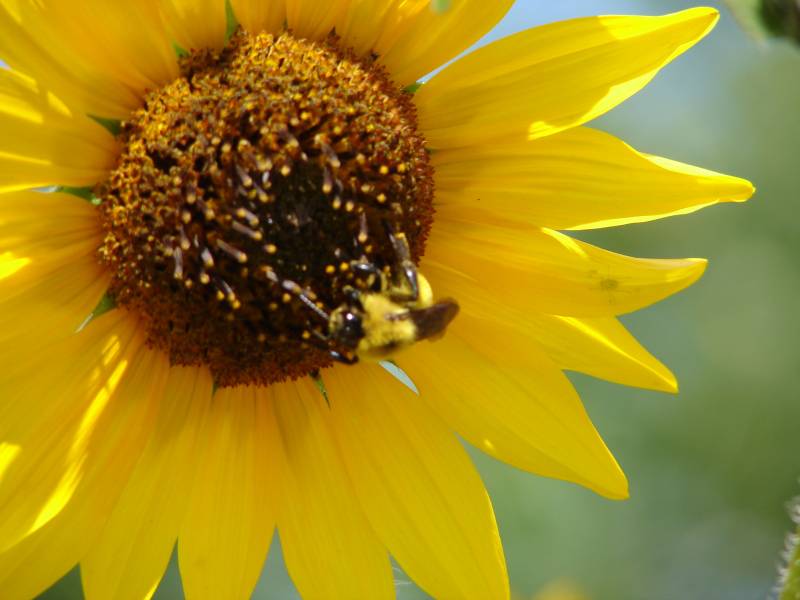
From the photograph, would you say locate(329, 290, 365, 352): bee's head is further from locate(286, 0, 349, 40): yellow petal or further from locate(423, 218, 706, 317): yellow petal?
locate(286, 0, 349, 40): yellow petal

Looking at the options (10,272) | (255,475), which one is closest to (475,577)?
(255,475)

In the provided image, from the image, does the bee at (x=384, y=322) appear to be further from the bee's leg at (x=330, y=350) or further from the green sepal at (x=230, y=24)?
the green sepal at (x=230, y=24)

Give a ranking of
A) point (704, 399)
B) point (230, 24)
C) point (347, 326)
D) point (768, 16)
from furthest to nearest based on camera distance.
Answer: point (704, 399), point (230, 24), point (347, 326), point (768, 16)

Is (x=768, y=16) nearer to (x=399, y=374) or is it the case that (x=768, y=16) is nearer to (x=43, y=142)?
(x=399, y=374)

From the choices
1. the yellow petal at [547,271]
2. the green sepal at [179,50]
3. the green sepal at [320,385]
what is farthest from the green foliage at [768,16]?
the green sepal at [320,385]

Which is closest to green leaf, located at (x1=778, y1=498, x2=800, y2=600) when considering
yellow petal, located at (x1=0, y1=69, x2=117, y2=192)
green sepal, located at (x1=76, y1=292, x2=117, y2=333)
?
green sepal, located at (x1=76, y1=292, x2=117, y2=333)

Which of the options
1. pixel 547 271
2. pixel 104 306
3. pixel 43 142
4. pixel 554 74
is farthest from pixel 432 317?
pixel 43 142
